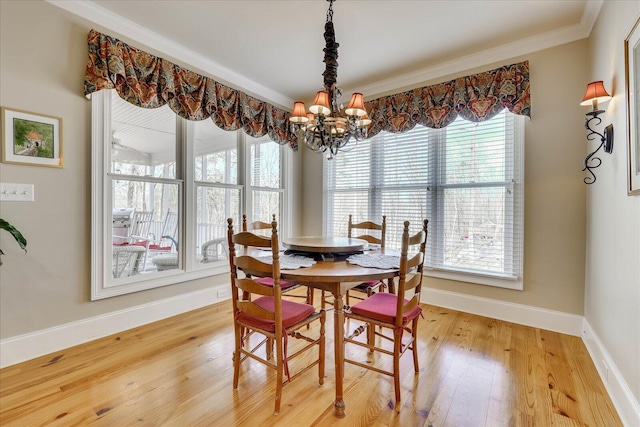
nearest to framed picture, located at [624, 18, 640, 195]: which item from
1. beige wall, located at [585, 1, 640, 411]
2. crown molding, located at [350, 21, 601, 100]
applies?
beige wall, located at [585, 1, 640, 411]

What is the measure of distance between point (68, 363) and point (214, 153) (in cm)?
231

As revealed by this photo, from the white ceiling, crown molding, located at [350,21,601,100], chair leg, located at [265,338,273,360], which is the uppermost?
the white ceiling

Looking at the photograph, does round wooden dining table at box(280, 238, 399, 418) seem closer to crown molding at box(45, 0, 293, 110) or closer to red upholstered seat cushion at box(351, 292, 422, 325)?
red upholstered seat cushion at box(351, 292, 422, 325)

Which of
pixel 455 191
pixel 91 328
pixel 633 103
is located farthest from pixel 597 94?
pixel 91 328

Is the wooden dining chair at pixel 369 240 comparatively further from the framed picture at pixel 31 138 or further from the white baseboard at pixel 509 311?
the framed picture at pixel 31 138

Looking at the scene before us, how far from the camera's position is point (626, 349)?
5.13 ft

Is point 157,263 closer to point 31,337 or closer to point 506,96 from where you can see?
point 31,337

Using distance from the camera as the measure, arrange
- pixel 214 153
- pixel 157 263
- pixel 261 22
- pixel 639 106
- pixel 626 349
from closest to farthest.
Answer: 1. pixel 639 106
2. pixel 626 349
3. pixel 261 22
4. pixel 157 263
5. pixel 214 153

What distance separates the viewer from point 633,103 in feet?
4.96

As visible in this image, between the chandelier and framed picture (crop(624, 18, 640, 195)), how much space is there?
1.47 meters

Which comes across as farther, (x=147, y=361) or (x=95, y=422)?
(x=147, y=361)

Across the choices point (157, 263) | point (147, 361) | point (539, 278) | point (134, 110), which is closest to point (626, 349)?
point (539, 278)

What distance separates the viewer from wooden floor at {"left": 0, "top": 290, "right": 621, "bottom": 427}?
5.08ft

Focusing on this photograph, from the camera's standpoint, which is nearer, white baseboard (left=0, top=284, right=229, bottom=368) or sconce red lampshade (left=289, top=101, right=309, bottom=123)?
white baseboard (left=0, top=284, right=229, bottom=368)
